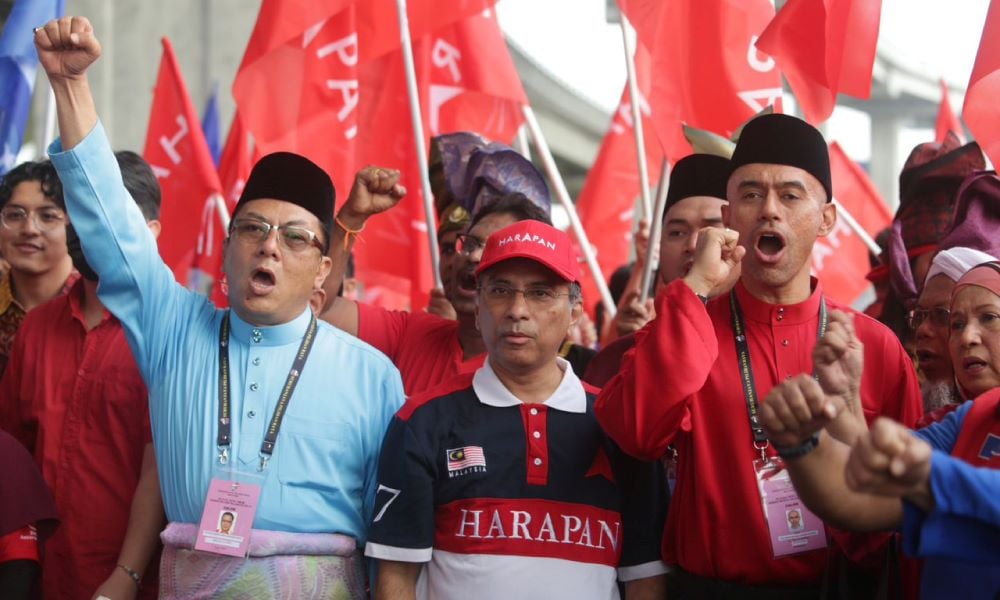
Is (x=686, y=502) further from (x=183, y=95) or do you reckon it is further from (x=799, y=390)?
(x=183, y=95)

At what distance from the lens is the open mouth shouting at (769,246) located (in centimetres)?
392

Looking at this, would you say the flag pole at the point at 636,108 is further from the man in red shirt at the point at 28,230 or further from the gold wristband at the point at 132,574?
the gold wristband at the point at 132,574

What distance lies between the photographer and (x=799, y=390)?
111 inches

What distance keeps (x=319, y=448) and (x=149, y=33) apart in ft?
41.5

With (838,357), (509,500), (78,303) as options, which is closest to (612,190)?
Answer: (78,303)

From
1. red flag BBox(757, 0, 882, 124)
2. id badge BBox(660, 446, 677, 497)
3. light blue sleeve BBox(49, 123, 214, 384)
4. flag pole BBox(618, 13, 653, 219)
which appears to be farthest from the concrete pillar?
light blue sleeve BBox(49, 123, 214, 384)

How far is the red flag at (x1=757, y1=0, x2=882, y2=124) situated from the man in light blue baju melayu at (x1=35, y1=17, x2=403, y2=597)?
2100mm

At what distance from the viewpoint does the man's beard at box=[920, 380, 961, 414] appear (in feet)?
14.5

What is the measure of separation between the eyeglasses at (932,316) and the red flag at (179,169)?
Answer: 13.6ft

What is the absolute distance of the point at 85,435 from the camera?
4.50 meters

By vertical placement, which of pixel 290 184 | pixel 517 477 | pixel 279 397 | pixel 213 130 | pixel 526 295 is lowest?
pixel 517 477

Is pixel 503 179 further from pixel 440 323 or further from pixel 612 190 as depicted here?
pixel 612 190

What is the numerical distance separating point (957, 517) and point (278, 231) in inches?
83.8

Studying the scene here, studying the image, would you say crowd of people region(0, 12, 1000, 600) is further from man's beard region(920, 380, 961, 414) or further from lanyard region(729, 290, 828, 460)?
man's beard region(920, 380, 961, 414)
